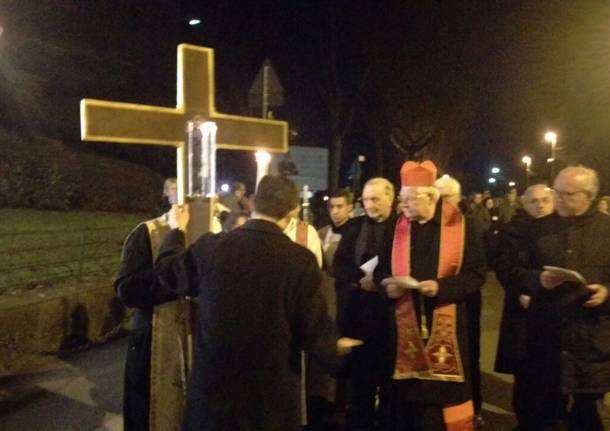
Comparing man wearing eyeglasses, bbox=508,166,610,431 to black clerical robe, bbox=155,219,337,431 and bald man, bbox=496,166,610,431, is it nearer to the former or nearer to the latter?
bald man, bbox=496,166,610,431

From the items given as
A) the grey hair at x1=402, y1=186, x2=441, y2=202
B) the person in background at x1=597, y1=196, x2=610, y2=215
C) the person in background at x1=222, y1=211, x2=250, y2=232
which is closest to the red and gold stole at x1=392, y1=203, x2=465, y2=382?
the grey hair at x1=402, y1=186, x2=441, y2=202

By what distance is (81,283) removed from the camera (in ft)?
27.9

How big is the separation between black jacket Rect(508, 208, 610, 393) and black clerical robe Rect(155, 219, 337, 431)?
182 centimetres

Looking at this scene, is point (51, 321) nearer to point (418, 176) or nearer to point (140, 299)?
point (140, 299)

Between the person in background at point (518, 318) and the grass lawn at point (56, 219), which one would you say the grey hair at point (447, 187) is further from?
the grass lawn at point (56, 219)

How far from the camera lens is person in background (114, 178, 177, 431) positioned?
3949mm

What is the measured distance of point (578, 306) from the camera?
174 inches

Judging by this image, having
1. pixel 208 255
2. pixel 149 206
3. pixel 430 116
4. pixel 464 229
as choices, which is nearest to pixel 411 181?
pixel 464 229

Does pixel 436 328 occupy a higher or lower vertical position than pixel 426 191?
lower

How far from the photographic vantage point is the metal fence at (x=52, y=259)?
314 inches

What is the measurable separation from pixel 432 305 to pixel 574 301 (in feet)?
2.65

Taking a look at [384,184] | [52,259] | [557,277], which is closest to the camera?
[557,277]

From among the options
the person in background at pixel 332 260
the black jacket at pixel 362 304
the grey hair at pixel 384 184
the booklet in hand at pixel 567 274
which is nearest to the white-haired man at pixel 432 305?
the booklet in hand at pixel 567 274

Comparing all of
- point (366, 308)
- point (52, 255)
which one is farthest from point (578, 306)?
point (52, 255)
